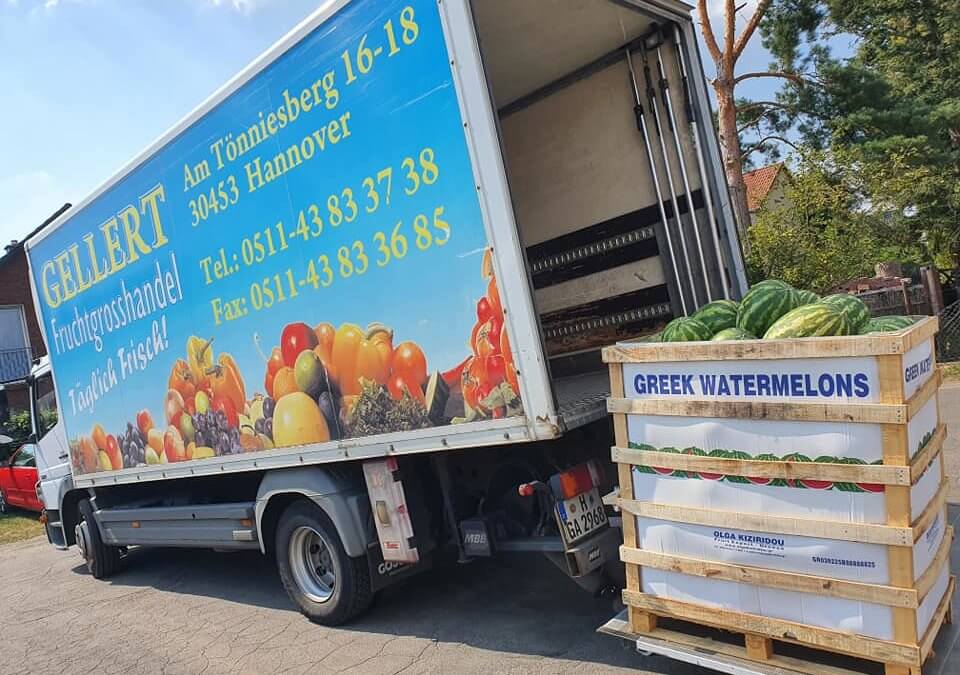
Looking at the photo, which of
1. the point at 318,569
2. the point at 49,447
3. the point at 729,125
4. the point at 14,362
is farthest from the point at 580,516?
the point at 14,362

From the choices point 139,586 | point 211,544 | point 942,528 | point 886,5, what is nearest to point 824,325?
point 942,528

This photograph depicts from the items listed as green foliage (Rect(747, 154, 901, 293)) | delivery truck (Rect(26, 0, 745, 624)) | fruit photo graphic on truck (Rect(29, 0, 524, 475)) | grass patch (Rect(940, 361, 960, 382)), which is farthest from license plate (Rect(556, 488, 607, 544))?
grass patch (Rect(940, 361, 960, 382))

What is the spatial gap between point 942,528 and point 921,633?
Answer: 24.3 inches

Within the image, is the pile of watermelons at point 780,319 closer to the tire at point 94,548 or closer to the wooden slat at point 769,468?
the wooden slat at point 769,468

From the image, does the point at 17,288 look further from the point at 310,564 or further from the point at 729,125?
the point at 310,564

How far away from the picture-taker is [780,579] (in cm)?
300

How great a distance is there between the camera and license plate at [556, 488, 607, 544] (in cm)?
394

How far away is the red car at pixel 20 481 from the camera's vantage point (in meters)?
12.0

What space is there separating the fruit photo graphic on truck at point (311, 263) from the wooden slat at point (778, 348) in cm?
63

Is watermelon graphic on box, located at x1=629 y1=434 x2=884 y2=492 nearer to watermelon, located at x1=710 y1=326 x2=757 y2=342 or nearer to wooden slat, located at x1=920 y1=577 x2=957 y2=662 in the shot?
watermelon, located at x1=710 y1=326 x2=757 y2=342

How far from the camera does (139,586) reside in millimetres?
7477

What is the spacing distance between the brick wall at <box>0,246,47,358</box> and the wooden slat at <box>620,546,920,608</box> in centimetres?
2581

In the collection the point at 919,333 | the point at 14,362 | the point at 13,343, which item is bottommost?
the point at 919,333

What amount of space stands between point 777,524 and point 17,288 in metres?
27.5
